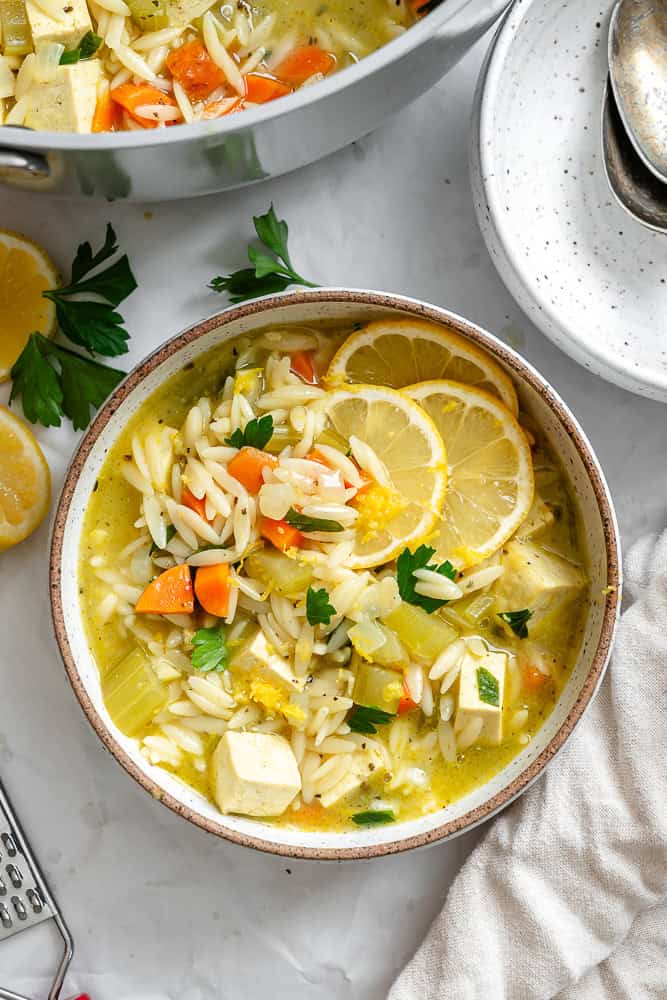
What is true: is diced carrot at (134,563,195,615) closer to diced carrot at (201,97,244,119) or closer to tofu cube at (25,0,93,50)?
diced carrot at (201,97,244,119)

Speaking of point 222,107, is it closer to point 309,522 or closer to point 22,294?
point 22,294

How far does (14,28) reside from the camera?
70.7 inches

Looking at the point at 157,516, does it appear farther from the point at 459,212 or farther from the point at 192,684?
the point at 459,212

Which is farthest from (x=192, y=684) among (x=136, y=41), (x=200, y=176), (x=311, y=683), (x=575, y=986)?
(x=136, y=41)

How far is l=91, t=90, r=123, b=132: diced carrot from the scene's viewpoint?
1776 millimetres

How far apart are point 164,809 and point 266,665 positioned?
0.45 metres

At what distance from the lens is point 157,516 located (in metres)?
1.84

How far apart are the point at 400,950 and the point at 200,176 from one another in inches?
59.2

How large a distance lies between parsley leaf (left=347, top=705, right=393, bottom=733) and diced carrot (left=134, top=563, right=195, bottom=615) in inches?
13.5

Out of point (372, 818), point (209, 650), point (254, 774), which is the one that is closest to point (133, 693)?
point (209, 650)

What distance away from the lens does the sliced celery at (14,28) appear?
5.89 ft

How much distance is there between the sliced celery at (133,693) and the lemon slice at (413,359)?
0.60 m

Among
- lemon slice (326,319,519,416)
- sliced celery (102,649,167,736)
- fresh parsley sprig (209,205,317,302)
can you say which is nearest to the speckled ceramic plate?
lemon slice (326,319,519,416)

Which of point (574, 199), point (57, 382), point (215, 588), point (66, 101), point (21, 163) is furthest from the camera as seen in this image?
point (574, 199)
